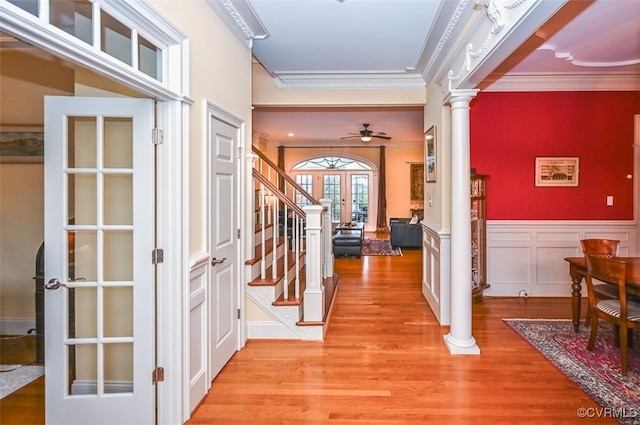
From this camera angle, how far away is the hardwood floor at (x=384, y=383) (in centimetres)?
234

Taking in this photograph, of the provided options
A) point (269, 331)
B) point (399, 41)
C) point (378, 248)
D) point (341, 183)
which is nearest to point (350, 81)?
point (399, 41)

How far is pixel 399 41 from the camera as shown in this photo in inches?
138

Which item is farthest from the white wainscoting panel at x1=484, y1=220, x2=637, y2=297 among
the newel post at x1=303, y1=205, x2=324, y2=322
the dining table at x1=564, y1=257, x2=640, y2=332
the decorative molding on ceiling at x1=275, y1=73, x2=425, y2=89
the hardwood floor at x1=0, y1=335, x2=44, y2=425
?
the hardwood floor at x1=0, y1=335, x2=44, y2=425

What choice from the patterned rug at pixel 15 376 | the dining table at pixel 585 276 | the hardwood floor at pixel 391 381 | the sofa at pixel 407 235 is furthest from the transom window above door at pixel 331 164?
the patterned rug at pixel 15 376

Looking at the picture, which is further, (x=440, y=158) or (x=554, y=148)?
(x=554, y=148)

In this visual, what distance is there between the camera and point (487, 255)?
4.87 meters

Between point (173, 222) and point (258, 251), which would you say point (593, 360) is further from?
point (173, 222)

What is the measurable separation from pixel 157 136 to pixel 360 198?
10547 mm

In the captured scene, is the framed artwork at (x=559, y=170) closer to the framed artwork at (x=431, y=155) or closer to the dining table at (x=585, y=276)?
the framed artwork at (x=431, y=155)

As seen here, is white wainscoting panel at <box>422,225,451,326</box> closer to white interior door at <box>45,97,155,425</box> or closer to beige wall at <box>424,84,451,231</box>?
beige wall at <box>424,84,451,231</box>

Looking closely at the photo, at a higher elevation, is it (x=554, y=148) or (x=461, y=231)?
(x=554, y=148)

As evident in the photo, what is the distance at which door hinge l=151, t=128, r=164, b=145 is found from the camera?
213cm

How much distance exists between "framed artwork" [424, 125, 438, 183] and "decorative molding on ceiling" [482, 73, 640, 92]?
941 millimetres

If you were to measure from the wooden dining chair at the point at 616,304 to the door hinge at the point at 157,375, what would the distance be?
3254 mm
